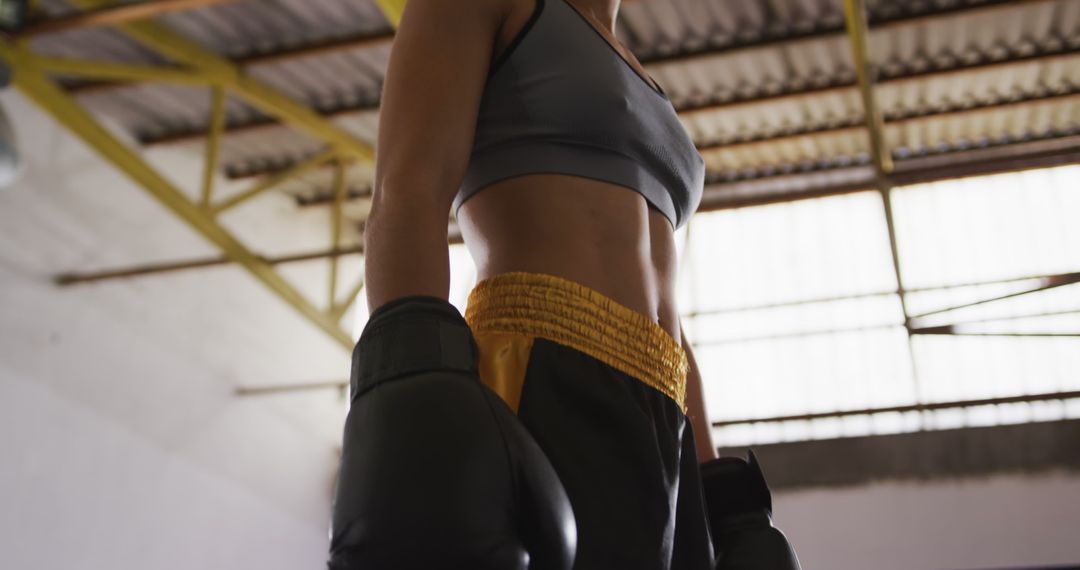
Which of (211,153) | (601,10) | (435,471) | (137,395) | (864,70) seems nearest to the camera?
(435,471)

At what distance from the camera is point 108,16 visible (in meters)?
6.04

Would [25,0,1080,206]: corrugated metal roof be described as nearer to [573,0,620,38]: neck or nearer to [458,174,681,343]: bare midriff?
[573,0,620,38]: neck

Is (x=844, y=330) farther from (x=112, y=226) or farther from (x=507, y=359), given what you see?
(x=507, y=359)

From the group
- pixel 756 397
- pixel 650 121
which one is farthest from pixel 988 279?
pixel 650 121

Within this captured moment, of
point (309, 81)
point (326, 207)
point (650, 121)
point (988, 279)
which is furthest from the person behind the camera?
point (326, 207)

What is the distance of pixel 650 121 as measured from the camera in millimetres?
1085

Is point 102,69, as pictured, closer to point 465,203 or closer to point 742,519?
point 465,203

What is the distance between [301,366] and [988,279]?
6.28 metres

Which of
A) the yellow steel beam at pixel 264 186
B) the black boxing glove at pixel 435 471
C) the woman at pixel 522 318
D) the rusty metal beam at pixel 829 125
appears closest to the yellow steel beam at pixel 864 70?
the rusty metal beam at pixel 829 125

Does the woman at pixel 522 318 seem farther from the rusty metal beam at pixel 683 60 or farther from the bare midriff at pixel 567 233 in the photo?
the rusty metal beam at pixel 683 60

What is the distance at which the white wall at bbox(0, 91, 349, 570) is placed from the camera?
289 inches

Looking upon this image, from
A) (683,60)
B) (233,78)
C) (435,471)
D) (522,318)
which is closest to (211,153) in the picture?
(233,78)

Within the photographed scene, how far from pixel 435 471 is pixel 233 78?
277 inches

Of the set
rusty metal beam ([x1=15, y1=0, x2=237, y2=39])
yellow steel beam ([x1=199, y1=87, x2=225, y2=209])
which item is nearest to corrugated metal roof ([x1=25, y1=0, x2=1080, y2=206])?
yellow steel beam ([x1=199, y1=87, x2=225, y2=209])
